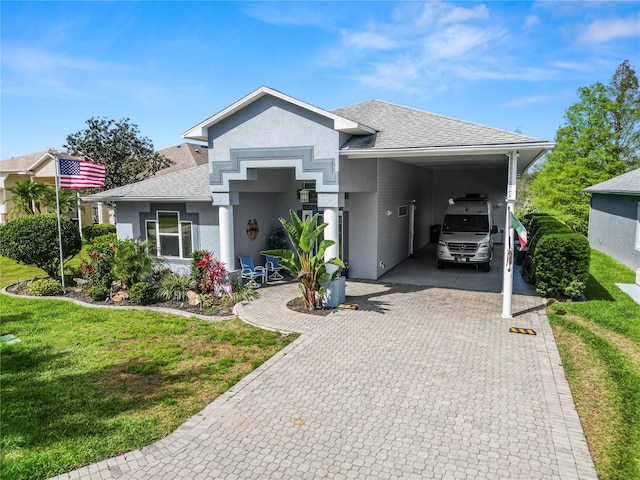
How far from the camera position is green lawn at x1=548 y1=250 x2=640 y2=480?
18.4 feet

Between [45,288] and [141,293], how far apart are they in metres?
4.07

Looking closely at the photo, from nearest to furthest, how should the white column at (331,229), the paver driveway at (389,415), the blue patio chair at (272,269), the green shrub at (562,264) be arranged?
the paver driveway at (389,415)
the green shrub at (562,264)
the white column at (331,229)
the blue patio chair at (272,269)

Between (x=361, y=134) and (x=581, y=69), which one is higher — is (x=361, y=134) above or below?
below

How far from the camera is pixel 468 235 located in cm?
1678

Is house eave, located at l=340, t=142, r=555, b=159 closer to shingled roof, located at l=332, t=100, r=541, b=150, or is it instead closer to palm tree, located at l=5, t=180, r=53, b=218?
shingled roof, located at l=332, t=100, r=541, b=150

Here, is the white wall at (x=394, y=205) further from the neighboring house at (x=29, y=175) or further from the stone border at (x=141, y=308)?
the neighboring house at (x=29, y=175)

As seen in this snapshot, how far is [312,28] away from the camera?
588 inches

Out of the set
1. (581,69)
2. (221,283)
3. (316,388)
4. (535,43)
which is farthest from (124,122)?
(581,69)

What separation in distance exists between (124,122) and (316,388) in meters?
25.4

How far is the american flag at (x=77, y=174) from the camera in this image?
531 inches

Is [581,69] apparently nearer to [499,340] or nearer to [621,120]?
[621,120]

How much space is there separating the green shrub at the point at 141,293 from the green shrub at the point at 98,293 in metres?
1.02

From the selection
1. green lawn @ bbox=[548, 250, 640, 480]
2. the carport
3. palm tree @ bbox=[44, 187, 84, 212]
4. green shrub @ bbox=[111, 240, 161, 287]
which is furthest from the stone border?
palm tree @ bbox=[44, 187, 84, 212]

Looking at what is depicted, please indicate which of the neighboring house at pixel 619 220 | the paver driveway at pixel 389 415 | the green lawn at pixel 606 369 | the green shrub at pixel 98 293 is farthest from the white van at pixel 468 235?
the green shrub at pixel 98 293
